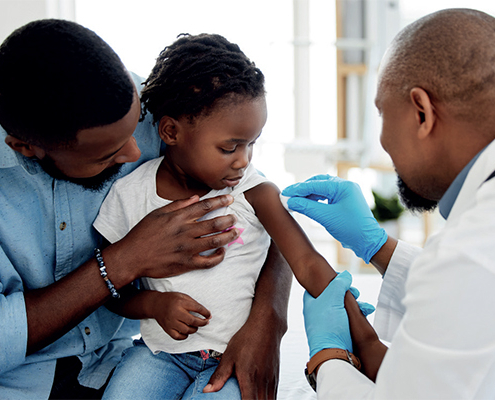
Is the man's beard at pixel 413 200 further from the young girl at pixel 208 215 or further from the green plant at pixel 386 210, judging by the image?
the green plant at pixel 386 210

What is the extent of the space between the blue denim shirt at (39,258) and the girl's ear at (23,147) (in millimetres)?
46

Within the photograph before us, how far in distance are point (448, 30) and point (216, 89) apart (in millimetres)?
582

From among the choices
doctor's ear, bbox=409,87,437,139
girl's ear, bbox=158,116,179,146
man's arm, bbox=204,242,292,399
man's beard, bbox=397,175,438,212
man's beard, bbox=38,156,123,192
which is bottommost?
man's arm, bbox=204,242,292,399

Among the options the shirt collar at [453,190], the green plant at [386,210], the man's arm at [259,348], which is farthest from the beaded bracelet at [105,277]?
the green plant at [386,210]

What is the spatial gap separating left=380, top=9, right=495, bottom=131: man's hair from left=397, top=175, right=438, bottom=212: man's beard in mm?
334

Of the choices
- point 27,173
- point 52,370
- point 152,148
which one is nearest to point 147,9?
point 152,148

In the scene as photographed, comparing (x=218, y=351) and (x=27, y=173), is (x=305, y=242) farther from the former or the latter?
(x=27, y=173)

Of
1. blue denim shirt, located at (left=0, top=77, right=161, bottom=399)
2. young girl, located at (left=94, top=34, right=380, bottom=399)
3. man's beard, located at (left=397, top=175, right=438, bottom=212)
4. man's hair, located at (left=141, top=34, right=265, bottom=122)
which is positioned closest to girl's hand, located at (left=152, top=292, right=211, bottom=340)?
young girl, located at (left=94, top=34, right=380, bottom=399)

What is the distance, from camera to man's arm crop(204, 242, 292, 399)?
110 centimetres

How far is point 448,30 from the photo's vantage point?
2.87 feet

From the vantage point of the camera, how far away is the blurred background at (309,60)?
391 cm

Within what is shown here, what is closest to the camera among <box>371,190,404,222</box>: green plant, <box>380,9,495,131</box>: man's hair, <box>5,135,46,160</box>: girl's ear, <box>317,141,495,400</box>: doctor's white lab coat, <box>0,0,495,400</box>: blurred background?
<box>317,141,495,400</box>: doctor's white lab coat

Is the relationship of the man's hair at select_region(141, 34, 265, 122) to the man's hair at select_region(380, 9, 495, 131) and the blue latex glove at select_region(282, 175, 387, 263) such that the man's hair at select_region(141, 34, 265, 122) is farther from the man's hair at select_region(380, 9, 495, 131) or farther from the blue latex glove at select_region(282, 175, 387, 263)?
the man's hair at select_region(380, 9, 495, 131)

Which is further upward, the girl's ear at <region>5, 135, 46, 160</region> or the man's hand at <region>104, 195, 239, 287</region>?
the girl's ear at <region>5, 135, 46, 160</region>
